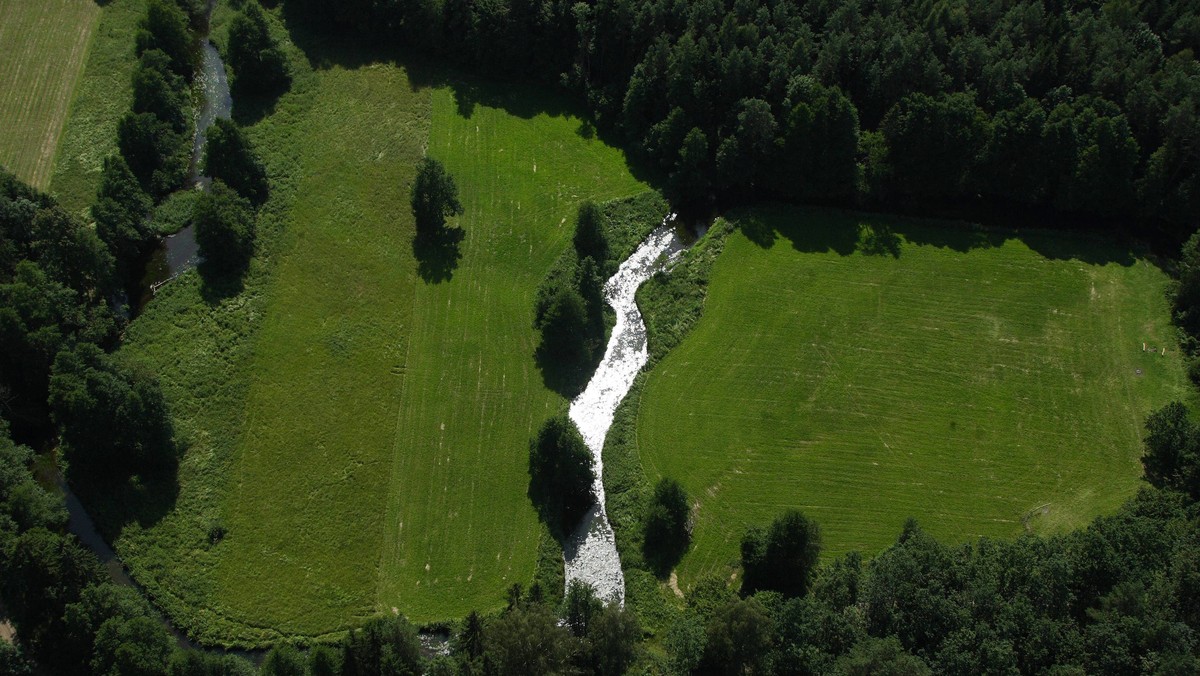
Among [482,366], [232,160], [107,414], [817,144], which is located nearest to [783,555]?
[482,366]

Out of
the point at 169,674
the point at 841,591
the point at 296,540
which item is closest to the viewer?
the point at 169,674

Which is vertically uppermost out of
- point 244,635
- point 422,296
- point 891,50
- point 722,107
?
point 891,50

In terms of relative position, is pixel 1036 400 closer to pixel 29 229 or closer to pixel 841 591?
pixel 841 591

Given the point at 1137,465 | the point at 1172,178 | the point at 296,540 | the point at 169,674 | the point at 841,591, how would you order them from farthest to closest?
the point at 1172,178, the point at 1137,465, the point at 296,540, the point at 841,591, the point at 169,674

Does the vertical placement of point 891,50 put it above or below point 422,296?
above

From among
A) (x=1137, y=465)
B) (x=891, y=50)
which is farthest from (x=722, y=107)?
(x=1137, y=465)

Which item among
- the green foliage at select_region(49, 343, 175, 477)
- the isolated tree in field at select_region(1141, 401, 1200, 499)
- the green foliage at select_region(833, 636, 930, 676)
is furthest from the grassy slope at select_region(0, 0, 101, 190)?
the isolated tree in field at select_region(1141, 401, 1200, 499)

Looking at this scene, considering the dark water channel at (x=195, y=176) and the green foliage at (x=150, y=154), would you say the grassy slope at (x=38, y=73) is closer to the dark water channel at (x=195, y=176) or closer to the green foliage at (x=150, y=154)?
the green foliage at (x=150, y=154)

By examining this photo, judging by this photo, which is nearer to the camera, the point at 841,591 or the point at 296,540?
the point at 841,591
